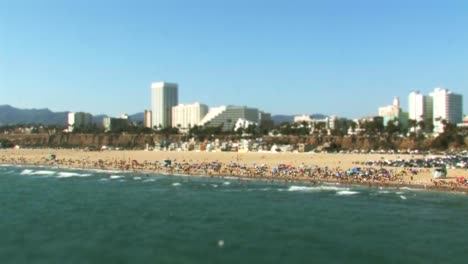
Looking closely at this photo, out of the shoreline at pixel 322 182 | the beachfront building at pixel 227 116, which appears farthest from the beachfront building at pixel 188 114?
the shoreline at pixel 322 182

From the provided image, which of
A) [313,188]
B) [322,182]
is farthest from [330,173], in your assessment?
[313,188]

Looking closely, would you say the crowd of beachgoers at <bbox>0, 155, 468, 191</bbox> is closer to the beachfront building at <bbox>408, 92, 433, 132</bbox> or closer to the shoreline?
the shoreline

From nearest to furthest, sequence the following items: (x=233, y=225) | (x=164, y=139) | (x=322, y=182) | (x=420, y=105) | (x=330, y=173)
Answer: (x=233, y=225) → (x=322, y=182) → (x=330, y=173) → (x=164, y=139) → (x=420, y=105)

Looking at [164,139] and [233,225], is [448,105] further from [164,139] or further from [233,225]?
[233,225]

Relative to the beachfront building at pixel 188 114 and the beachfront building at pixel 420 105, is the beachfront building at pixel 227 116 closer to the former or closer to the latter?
the beachfront building at pixel 188 114

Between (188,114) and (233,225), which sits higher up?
(188,114)
